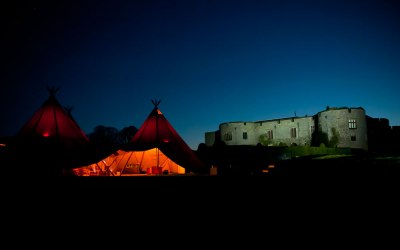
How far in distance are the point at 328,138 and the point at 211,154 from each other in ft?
49.3

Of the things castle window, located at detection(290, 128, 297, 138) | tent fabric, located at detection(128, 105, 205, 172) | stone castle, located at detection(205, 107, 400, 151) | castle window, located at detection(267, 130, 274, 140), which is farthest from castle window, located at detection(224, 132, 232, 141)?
tent fabric, located at detection(128, 105, 205, 172)

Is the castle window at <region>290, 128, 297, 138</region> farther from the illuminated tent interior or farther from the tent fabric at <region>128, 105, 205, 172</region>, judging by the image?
the tent fabric at <region>128, 105, 205, 172</region>

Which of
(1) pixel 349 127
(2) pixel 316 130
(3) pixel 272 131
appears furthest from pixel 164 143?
(3) pixel 272 131

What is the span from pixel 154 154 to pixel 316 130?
26.4 meters

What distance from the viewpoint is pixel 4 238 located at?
3875 mm

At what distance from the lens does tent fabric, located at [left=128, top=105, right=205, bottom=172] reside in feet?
44.5

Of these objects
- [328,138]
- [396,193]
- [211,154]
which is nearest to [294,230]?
[396,193]

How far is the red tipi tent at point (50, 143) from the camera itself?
11.7 metres

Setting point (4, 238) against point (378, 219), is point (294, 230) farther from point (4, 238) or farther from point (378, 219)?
point (4, 238)

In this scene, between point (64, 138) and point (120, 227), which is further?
point (64, 138)

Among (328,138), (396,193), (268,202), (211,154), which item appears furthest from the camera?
(328,138)

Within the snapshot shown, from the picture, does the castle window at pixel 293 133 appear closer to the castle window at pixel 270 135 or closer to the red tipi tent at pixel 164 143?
the castle window at pixel 270 135

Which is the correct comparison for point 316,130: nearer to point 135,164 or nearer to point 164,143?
point 135,164

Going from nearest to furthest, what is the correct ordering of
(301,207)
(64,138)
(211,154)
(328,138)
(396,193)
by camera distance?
(301,207), (396,193), (64,138), (211,154), (328,138)
